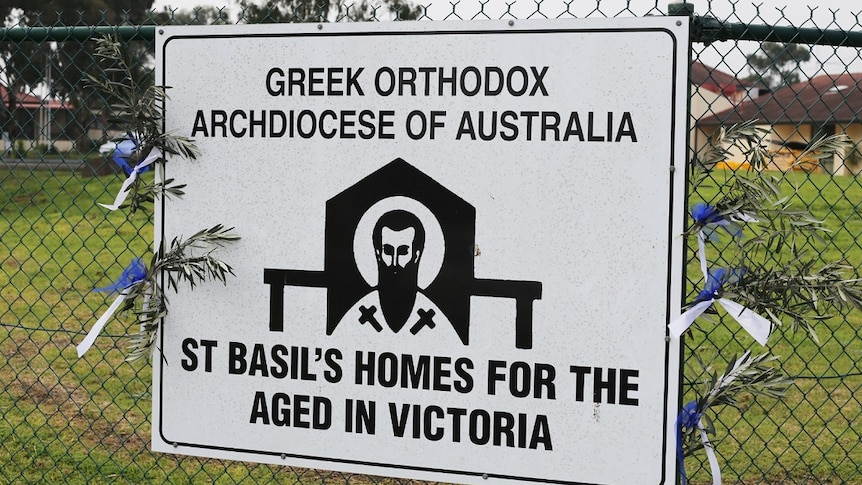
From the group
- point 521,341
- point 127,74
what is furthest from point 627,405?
point 127,74

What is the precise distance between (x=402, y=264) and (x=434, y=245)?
4.1 inches

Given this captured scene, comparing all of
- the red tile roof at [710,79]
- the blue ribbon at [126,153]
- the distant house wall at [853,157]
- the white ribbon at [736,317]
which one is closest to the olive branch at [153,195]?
the blue ribbon at [126,153]

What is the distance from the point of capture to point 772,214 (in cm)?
247

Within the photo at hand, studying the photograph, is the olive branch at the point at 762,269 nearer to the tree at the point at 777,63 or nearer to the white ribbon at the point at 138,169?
the tree at the point at 777,63

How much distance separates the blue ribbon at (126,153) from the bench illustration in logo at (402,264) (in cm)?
56

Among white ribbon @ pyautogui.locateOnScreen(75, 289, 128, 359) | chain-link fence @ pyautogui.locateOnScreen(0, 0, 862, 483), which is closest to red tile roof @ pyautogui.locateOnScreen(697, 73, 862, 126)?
chain-link fence @ pyautogui.locateOnScreen(0, 0, 862, 483)

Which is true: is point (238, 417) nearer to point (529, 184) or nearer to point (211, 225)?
point (211, 225)

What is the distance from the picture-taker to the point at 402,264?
2.69m

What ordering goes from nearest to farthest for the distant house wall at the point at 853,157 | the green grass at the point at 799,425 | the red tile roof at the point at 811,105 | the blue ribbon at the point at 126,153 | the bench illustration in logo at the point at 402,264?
the bench illustration in logo at the point at 402,264 → the distant house wall at the point at 853,157 → the blue ribbon at the point at 126,153 → the red tile roof at the point at 811,105 → the green grass at the point at 799,425

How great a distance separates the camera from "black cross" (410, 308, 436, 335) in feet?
8.77

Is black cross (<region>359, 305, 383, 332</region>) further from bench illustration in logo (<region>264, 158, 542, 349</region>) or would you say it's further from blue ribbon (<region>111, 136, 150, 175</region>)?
blue ribbon (<region>111, 136, 150, 175</region>)

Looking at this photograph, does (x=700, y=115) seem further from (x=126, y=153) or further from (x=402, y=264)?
(x=126, y=153)

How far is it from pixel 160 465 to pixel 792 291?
9.67 feet

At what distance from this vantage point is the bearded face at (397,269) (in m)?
2.68
